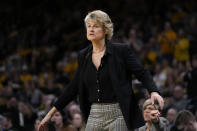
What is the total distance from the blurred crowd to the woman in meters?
3.32

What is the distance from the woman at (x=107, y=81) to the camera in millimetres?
4676

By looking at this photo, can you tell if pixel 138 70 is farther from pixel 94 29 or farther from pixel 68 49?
pixel 68 49

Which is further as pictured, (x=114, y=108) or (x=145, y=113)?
(x=145, y=113)

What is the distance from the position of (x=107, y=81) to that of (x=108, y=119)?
0.34 meters

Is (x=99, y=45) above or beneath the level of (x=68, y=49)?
above

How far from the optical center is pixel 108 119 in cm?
471

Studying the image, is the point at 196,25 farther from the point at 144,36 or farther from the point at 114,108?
the point at 114,108

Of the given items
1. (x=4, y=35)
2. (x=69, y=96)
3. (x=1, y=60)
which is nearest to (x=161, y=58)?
(x=1, y=60)

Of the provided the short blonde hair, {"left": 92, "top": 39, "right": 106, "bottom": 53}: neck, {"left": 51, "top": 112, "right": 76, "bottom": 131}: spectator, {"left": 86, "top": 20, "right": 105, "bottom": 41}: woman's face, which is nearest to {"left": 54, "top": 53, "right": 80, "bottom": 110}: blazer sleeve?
{"left": 92, "top": 39, "right": 106, "bottom": 53}: neck

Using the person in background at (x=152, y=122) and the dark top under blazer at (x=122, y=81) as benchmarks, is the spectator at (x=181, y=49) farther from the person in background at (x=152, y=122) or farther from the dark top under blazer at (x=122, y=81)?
the dark top under blazer at (x=122, y=81)

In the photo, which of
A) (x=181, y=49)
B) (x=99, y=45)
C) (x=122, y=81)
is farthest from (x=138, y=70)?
(x=181, y=49)

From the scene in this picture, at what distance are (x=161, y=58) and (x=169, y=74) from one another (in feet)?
7.30

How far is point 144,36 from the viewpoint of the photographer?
1579 centimetres

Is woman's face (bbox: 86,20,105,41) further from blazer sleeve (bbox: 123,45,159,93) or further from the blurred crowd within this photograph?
the blurred crowd
